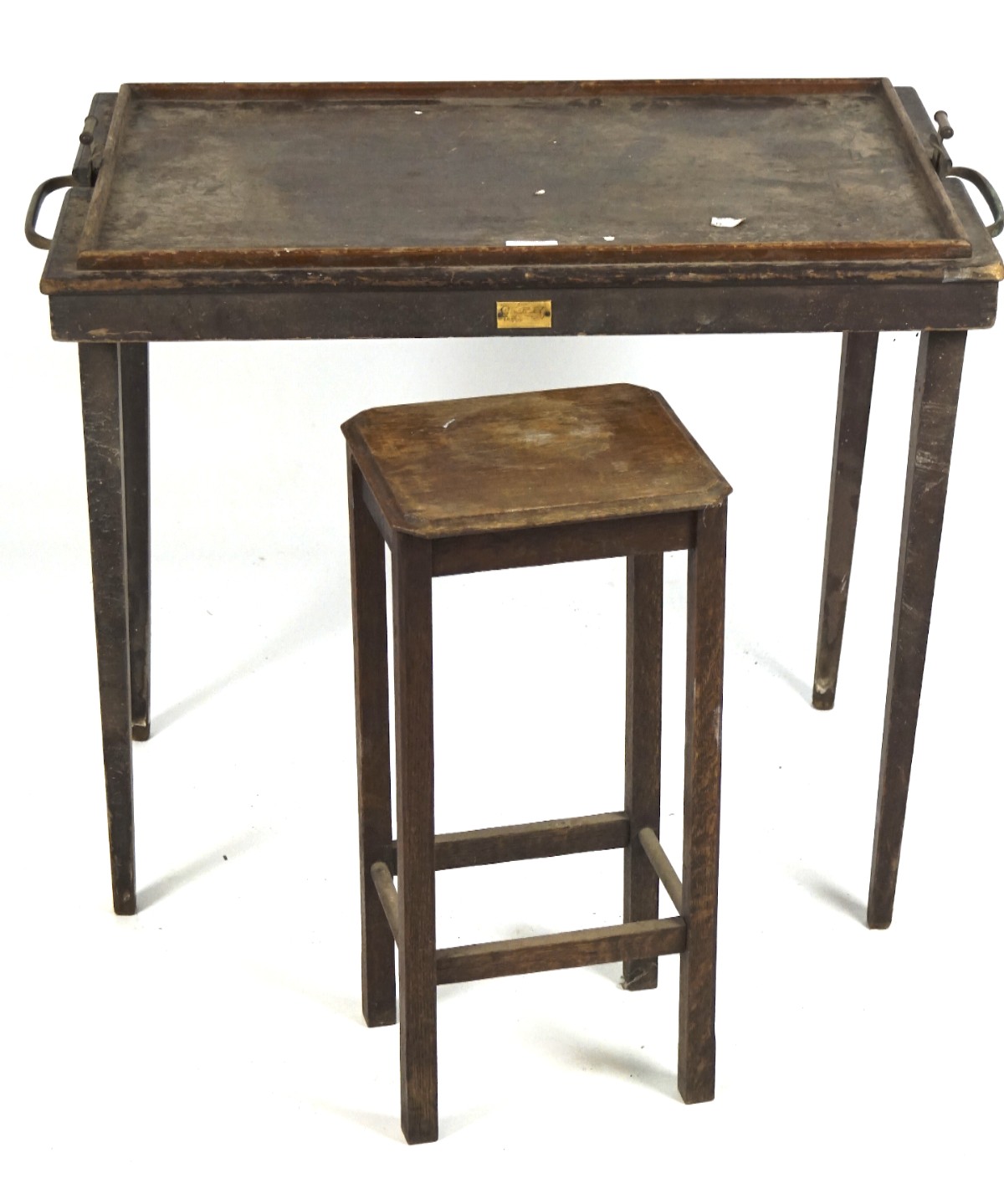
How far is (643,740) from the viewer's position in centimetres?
380

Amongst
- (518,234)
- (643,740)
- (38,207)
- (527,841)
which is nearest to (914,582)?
(643,740)

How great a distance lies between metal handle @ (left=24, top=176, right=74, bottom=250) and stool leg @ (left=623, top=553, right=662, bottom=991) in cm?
107

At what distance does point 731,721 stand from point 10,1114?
172 cm

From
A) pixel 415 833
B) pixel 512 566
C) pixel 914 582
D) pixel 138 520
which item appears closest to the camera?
pixel 512 566

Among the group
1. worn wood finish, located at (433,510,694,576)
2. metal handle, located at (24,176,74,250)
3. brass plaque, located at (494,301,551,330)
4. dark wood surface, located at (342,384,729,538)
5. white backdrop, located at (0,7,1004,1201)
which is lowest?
white backdrop, located at (0,7,1004,1201)

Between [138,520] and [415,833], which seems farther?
[138,520]

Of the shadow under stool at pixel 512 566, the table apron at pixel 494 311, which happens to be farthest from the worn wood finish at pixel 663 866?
the table apron at pixel 494 311

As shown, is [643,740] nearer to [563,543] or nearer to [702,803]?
[702,803]

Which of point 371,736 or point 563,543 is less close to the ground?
point 563,543

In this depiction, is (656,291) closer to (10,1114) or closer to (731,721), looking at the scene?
(731,721)

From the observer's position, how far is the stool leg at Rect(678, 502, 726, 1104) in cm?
338

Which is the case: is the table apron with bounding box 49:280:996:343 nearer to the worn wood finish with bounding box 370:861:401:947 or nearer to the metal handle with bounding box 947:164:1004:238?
the metal handle with bounding box 947:164:1004:238

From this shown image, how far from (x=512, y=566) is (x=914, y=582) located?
2.93 feet

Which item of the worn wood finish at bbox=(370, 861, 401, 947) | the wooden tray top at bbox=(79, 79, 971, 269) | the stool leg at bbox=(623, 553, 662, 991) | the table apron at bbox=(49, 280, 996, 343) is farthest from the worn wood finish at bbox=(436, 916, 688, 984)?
the wooden tray top at bbox=(79, 79, 971, 269)
